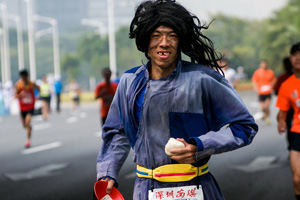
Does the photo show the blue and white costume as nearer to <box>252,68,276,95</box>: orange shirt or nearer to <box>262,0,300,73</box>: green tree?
<box>252,68,276,95</box>: orange shirt

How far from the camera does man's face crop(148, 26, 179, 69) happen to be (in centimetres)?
288

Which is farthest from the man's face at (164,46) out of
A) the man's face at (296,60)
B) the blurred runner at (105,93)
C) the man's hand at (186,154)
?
the blurred runner at (105,93)

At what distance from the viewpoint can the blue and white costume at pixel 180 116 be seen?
2844 millimetres

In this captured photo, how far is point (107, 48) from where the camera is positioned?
88.4m

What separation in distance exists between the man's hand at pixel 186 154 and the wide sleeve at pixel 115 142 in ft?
1.53

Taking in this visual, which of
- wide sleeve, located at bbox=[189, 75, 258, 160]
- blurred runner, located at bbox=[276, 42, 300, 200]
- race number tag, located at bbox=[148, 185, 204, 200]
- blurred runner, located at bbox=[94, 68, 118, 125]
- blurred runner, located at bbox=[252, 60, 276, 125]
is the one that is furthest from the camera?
blurred runner, located at bbox=[252, 60, 276, 125]

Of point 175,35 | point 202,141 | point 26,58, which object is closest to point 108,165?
point 202,141

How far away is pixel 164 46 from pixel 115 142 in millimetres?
565

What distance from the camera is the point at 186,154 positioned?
261 centimetres

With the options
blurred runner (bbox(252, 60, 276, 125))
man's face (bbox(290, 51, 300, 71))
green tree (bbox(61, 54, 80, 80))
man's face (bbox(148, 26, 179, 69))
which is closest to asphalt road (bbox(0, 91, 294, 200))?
man's face (bbox(290, 51, 300, 71))

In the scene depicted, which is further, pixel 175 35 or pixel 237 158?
pixel 237 158

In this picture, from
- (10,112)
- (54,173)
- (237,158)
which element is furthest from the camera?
A: (10,112)

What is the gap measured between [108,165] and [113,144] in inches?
5.0

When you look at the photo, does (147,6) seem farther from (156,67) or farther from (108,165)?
(108,165)
